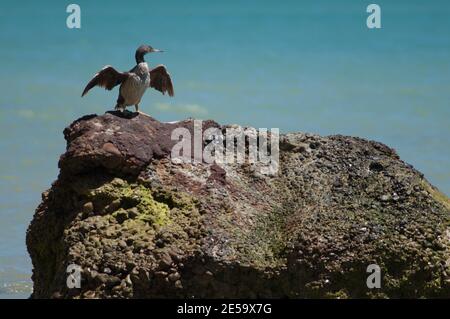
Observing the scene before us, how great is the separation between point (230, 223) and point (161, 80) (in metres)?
5.91

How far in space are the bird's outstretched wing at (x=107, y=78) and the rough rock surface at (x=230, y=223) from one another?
217 cm

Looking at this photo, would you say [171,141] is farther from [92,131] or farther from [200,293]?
[200,293]

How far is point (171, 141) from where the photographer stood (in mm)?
13195

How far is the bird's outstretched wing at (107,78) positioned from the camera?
51.3ft

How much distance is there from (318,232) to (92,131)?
3.61m

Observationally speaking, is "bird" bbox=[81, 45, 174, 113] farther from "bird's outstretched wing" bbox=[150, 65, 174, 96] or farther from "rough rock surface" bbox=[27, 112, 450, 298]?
"rough rock surface" bbox=[27, 112, 450, 298]

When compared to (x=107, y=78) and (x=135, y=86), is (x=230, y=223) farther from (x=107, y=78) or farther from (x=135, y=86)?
(x=107, y=78)

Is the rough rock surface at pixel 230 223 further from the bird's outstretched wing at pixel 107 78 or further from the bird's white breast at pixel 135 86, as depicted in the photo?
the bird's white breast at pixel 135 86

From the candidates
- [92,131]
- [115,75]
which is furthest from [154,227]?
[115,75]

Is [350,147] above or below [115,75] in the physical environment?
below

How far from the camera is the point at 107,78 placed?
1599 cm

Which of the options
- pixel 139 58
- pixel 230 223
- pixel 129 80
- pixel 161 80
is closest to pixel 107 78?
pixel 129 80

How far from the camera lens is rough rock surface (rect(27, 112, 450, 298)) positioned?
11.7 metres

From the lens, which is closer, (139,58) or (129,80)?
(129,80)
